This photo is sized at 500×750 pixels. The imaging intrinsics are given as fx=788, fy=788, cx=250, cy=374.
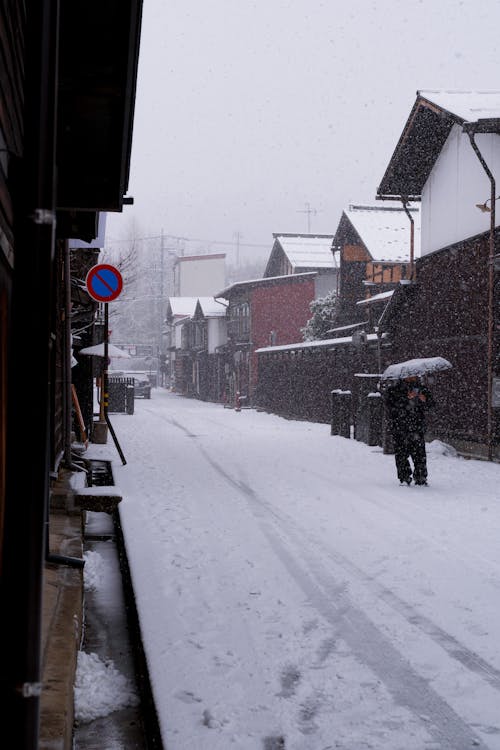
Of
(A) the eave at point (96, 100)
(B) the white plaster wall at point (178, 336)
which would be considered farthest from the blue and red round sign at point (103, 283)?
(B) the white plaster wall at point (178, 336)

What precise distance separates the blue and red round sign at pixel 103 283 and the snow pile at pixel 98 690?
25.2ft

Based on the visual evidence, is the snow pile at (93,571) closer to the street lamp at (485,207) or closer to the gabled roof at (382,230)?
the street lamp at (485,207)

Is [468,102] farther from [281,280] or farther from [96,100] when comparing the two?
[281,280]

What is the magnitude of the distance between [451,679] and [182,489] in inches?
286

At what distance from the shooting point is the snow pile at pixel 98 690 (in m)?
4.09

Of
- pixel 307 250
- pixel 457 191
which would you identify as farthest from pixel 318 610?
pixel 307 250

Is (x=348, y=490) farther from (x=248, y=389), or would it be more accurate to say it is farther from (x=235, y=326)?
(x=235, y=326)

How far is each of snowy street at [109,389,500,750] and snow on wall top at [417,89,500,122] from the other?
8.29 m

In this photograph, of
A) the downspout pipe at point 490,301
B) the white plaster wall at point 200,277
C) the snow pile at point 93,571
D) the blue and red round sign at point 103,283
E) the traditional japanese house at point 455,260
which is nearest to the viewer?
the snow pile at point 93,571

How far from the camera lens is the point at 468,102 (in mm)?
17797

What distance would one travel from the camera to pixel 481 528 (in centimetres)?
862

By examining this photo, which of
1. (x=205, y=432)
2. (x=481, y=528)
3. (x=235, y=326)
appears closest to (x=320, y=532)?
(x=481, y=528)

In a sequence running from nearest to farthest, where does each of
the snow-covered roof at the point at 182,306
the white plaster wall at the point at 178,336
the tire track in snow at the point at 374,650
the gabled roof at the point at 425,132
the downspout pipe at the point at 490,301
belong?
1. the tire track in snow at the point at 374,650
2. the downspout pipe at the point at 490,301
3. the gabled roof at the point at 425,132
4. the white plaster wall at the point at 178,336
5. the snow-covered roof at the point at 182,306

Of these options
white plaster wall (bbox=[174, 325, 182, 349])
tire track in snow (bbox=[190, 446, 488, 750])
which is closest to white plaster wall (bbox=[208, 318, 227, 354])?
white plaster wall (bbox=[174, 325, 182, 349])
